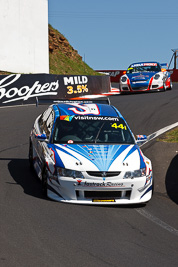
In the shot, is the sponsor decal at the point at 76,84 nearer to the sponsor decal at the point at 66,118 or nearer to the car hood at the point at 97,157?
the sponsor decal at the point at 66,118

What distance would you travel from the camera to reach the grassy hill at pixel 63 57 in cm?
4209

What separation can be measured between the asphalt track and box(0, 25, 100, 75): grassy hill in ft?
102

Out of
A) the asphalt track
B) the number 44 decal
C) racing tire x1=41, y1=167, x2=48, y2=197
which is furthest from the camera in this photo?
the number 44 decal

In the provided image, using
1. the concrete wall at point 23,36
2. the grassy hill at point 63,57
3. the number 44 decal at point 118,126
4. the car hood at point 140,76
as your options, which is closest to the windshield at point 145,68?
the car hood at point 140,76

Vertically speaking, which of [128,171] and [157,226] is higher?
[128,171]

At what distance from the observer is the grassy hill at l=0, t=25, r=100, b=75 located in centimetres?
4209

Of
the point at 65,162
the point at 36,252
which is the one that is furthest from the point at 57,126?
the point at 36,252

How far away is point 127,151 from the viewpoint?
8.55m

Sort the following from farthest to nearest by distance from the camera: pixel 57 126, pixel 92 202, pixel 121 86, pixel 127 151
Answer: pixel 121 86 → pixel 57 126 → pixel 127 151 → pixel 92 202

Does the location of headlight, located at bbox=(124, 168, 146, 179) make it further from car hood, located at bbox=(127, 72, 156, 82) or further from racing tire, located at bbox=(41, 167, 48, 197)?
car hood, located at bbox=(127, 72, 156, 82)

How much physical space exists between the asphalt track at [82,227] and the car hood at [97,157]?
58cm

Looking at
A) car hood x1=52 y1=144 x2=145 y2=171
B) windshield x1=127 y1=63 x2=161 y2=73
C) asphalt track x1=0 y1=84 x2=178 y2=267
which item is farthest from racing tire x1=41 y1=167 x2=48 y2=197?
windshield x1=127 y1=63 x2=161 y2=73

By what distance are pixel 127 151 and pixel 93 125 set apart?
3.24ft

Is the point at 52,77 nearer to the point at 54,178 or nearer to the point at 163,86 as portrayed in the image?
the point at 163,86
